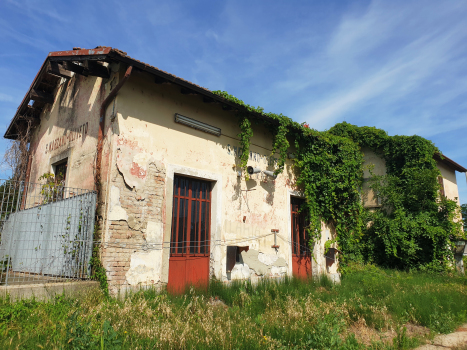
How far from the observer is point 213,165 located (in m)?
7.78

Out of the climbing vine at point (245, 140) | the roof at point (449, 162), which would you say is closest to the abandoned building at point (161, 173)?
the climbing vine at point (245, 140)

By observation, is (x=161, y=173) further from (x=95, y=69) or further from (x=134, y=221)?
(x=95, y=69)

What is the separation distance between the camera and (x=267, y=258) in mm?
8648

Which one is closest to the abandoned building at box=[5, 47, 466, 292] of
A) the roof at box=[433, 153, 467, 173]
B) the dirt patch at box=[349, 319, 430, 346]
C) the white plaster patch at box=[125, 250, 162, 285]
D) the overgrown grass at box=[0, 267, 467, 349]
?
the white plaster patch at box=[125, 250, 162, 285]

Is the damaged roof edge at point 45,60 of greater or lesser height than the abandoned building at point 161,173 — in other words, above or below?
above

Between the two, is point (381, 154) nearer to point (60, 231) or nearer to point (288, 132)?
point (288, 132)

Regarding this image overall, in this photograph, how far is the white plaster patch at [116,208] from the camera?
238 inches

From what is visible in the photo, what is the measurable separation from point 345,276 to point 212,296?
16.9ft

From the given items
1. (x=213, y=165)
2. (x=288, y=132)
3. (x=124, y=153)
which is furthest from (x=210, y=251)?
(x=288, y=132)

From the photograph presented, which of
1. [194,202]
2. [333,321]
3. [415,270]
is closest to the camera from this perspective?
[333,321]

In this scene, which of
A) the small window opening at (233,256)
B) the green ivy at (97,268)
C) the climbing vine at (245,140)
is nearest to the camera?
the green ivy at (97,268)

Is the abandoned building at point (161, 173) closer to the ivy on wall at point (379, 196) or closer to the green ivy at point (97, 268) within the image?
the green ivy at point (97, 268)

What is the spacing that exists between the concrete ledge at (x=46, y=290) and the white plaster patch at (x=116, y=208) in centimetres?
118

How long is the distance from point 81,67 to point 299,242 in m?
7.53
